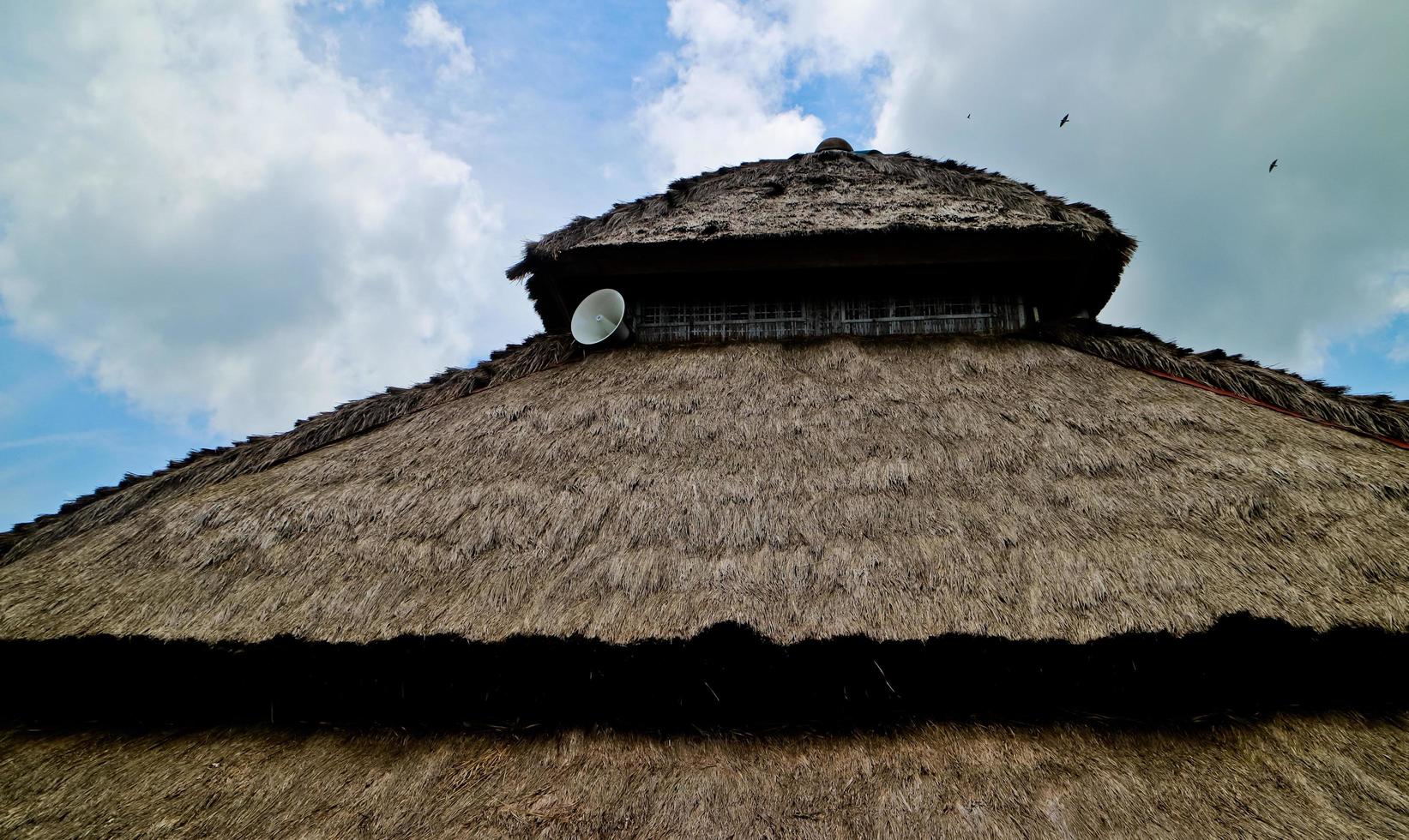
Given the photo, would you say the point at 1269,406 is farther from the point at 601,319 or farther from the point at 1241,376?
the point at 601,319

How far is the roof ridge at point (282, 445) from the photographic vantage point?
4.75m

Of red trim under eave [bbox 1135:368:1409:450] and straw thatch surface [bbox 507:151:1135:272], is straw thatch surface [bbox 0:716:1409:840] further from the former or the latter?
straw thatch surface [bbox 507:151:1135:272]

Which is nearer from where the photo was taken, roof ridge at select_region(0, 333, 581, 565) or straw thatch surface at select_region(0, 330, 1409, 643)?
straw thatch surface at select_region(0, 330, 1409, 643)

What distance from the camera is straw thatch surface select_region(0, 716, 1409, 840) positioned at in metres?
2.81

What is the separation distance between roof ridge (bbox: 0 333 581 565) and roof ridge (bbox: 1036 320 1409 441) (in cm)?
514

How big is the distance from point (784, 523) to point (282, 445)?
4.41 m

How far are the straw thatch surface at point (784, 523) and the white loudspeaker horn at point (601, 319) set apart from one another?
4.58 feet

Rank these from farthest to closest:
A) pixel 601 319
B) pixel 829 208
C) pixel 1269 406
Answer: pixel 829 208 < pixel 601 319 < pixel 1269 406

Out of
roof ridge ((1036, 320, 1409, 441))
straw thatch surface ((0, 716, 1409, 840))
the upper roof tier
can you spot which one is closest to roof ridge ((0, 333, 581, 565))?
the upper roof tier

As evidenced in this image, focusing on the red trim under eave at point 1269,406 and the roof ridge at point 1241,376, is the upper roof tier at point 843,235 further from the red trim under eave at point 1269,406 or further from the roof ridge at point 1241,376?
the red trim under eave at point 1269,406

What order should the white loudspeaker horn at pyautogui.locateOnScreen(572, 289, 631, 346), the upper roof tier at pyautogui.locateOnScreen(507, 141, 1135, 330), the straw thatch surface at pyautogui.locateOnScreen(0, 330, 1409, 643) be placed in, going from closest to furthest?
the straw thatch surface at pyautogui.locateOnScreen(0, 330, 1409, 643) → the upper roof tier at pyautogui.locateOnScreen(507, 141, 1135, 330) → the white loudspeaker horn at pyautogui.locateOnScreen(572, 289, 631, 346)

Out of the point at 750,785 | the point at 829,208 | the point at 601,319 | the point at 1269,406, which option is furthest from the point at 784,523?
the point at 829,208

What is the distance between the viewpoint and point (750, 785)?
122 inches

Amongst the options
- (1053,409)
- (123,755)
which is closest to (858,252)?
(1053,409)
